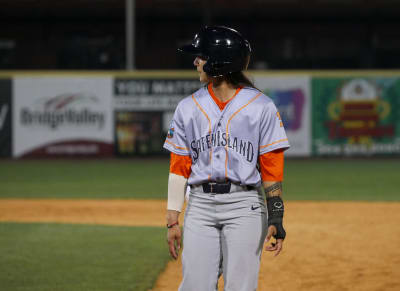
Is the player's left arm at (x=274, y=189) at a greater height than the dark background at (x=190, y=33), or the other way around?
the dark background at (x=190, y=33)

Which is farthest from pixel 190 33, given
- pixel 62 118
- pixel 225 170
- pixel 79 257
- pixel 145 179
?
pixel 225 170

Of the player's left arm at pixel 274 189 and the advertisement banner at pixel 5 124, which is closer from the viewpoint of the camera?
the player's left arm at pixel 274 189

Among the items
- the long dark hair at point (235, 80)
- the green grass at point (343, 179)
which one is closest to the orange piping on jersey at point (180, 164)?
the long dark hair at point (235, 80)

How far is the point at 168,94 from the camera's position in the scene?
18141 mm

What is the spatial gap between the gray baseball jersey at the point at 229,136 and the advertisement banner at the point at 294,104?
1479 cm

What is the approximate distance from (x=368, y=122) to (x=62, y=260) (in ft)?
42.5

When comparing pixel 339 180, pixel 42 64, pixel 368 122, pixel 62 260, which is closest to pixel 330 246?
pixel 62 260

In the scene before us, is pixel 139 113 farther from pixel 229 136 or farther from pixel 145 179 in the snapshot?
pixel 229 136

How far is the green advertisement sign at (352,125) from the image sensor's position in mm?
18016

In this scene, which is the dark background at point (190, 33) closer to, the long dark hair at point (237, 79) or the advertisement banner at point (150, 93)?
the advertisement banner at point (150, 93)

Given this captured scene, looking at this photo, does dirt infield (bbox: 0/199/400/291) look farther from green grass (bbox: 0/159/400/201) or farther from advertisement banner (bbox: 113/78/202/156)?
advertisement banner (bbox: 113/78/202/156)

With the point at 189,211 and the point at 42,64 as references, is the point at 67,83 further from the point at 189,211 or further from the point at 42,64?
the point at 189,211

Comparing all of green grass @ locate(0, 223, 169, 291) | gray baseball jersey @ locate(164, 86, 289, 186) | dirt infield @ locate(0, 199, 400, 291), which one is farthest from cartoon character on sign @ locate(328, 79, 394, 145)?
gray baseball jersey @ locate(164, 86, 289, 186)

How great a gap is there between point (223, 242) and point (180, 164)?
0.44 m
